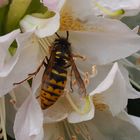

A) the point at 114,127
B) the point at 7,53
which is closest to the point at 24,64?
the point at 7,53

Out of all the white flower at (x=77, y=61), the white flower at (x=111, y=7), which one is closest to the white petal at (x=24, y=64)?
the white flower at (x=77, y=61)

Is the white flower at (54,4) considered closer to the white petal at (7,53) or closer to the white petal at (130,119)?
the white petal at (7,53)

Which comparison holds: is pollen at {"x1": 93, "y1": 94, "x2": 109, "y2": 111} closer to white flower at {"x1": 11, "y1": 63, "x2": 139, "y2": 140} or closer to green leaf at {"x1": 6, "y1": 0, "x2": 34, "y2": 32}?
white flower at {"x1": 11, "y1": 63, "x2": 139, "y2": 140}

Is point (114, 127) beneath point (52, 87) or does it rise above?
beneath

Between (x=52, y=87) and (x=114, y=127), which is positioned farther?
(x=114, y=127)

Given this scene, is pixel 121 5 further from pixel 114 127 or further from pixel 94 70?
pixel 114 127

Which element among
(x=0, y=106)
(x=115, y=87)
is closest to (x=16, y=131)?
(x=0, y=106)
